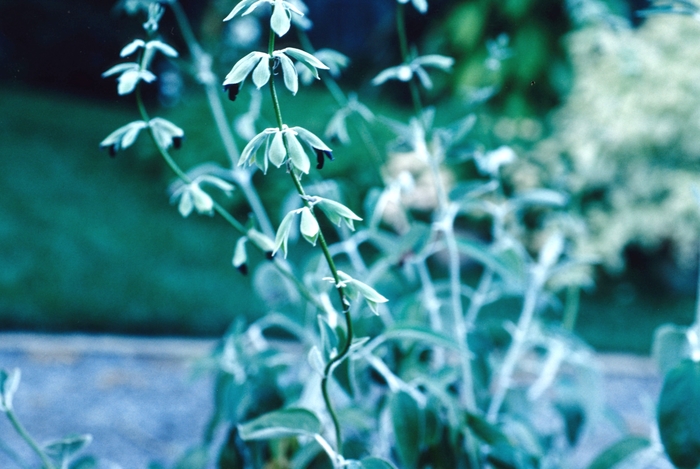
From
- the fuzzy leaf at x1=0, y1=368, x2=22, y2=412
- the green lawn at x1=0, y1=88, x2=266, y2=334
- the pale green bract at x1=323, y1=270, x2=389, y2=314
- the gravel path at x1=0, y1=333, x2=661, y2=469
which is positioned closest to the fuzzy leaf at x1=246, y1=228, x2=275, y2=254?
the pale green bract at x1=323, y1=270, x2=389, y2=314

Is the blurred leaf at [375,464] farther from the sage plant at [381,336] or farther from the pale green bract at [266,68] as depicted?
the pale green bract at [266,68]

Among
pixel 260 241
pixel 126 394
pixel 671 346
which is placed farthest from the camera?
pixel 126 394

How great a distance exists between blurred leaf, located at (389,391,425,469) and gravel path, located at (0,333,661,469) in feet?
4.58

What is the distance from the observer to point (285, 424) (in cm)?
83

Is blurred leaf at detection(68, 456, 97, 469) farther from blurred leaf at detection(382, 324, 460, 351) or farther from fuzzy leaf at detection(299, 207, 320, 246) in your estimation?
fuzzy leaf at detection(299, 207, 320, 246)

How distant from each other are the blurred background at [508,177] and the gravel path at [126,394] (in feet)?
0.71

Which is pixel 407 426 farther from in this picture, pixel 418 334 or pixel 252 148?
pixel 252 148

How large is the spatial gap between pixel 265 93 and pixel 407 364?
4.85m

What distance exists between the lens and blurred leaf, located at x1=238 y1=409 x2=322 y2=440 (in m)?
0.82

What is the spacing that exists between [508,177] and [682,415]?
127 inches

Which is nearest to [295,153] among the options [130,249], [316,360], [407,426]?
[316,360]

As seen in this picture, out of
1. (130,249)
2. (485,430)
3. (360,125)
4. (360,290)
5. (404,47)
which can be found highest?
(404,47)

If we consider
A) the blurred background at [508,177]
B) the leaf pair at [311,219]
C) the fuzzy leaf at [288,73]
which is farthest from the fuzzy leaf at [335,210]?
the blurred background at [508,177]

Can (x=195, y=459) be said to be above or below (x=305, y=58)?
below
